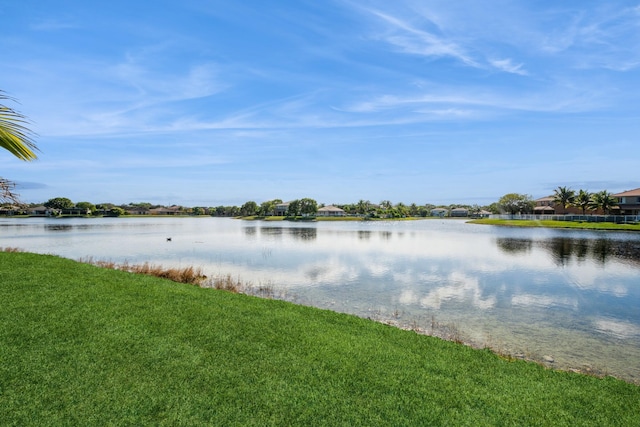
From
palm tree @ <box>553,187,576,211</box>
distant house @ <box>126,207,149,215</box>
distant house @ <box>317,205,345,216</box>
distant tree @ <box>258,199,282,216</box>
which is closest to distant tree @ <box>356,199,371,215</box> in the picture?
distant house @ <box>317,205,345,216</box>

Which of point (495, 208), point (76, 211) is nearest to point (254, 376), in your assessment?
point (495, 208)

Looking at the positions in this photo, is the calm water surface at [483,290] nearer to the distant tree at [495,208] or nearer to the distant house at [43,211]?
the distant tree at [495,208]

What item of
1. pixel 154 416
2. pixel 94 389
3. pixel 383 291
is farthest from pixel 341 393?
pixel 383 291

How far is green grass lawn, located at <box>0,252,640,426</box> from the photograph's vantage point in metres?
4.80

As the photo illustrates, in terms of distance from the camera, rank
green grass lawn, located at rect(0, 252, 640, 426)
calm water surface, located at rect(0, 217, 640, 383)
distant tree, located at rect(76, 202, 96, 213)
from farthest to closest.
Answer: distant tree, located at rect(76, 202, 96, 213)
calm water surface, located at rect(0, 217, 640, 383)
green grass lawn, located at rect(0, 252, 640, 426)

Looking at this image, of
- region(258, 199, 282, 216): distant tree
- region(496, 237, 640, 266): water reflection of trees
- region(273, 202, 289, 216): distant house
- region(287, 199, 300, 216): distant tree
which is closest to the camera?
region(496, 237, 640, 266): water reflection of trees

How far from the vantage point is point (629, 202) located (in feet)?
238

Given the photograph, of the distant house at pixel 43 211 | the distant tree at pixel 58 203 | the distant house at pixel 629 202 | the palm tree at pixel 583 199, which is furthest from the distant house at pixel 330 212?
the distant house at pixel 43 211

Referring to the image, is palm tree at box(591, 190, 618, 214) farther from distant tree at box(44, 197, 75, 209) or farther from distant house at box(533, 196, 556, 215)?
distant tree at box(44, 197, 75, 209)

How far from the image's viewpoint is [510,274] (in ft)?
65.6

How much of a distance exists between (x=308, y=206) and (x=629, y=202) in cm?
8534

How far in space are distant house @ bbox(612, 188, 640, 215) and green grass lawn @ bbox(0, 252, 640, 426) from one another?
86900 millimetres

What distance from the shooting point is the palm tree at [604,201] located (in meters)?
71.9

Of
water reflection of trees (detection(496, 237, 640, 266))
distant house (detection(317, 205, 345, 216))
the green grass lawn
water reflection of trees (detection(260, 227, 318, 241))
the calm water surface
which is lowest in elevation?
water reflection of trees (detection(496, 237, 640, 266))
